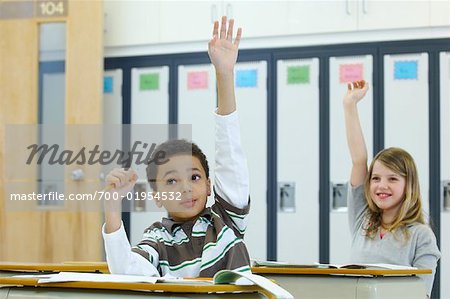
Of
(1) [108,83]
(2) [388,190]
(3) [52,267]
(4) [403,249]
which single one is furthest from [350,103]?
(1) [108,83]

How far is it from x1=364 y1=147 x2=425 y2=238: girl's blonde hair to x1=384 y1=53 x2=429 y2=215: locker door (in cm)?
207

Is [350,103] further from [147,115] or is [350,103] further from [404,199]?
[147,115]

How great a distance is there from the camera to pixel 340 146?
15.4 ft

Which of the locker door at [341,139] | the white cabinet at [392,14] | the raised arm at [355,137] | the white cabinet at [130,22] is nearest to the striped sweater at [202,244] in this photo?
the raised arm at [355,137]

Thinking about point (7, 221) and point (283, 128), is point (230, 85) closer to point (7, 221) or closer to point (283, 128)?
point (283, 128)

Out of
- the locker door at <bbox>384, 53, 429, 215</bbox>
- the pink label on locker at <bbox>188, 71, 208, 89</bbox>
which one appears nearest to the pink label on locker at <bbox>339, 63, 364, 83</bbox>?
the locker door at <bbox>384, 53, 429, 215</bbox>

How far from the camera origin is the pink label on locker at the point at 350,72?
4.68m

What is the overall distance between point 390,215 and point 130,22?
10.1ft

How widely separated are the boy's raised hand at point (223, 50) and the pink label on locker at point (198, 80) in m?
3.30

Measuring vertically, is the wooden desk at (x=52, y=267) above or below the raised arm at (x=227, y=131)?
below

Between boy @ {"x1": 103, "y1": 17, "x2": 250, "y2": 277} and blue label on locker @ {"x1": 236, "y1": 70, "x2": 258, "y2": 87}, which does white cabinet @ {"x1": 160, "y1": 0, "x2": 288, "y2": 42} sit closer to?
blue label on locker @ {"x1": 236, "y1": 70, "x2": 258, "y2": 87}

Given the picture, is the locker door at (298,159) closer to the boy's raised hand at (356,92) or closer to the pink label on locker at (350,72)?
the pink label on locker at (350,72)

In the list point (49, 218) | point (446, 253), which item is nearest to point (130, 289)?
point (446, 253)

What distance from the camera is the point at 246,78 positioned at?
4.91 meters
